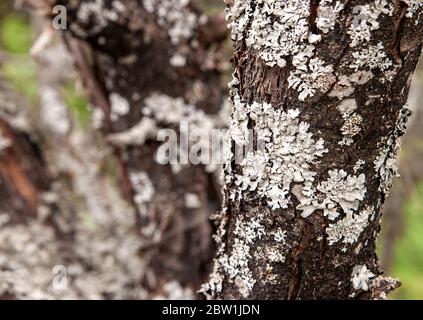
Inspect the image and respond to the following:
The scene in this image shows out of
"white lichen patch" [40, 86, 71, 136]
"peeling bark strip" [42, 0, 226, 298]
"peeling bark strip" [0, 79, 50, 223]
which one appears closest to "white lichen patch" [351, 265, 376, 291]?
"peeling bark strip" [42, 0, 226, 298]

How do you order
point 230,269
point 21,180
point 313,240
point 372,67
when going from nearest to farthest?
point 372,67
point 313,240
point 230,269
point 21,180

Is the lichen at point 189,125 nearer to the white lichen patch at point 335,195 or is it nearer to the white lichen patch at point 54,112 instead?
the white lichen patch at point 54,112

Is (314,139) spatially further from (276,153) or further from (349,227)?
(349,227)

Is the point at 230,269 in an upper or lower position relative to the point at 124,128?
lower

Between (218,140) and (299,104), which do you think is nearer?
(299,104)

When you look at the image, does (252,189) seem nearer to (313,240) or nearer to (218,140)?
(313,240)

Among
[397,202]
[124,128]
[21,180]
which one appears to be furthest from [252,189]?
[397,202]

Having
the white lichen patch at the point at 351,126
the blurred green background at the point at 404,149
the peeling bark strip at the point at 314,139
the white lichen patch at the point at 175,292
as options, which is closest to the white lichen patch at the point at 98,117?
the white lichen patch at the point at 175,292
